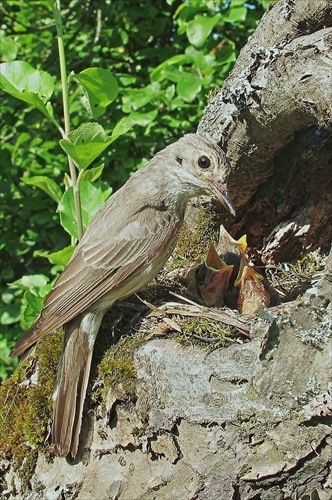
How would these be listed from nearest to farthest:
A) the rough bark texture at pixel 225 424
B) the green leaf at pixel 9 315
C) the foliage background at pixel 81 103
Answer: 1. the rough bark texture at pixel 225 424
2. the foliage background at pixel 81 103
3. the green leaf at pixel 9 315

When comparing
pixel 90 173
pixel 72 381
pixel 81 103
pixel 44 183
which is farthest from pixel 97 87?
pixel 81 103

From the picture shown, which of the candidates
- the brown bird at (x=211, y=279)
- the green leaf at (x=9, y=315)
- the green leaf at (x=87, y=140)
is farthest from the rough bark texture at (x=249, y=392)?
the green leaf at (x=9, y=315)

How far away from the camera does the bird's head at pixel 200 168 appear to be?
3791mm

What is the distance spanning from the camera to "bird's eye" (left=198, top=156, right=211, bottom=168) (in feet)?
12.6

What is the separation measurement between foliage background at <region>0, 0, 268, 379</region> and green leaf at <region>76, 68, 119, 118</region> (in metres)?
1.57

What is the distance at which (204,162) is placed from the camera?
152 inches

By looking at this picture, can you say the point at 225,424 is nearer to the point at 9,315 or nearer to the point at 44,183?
the point at 44,183

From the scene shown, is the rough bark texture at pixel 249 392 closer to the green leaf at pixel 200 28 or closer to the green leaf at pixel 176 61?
the green leaf at pixel 200 28

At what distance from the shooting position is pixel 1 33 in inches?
268

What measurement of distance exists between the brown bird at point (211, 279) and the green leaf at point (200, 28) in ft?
5.04

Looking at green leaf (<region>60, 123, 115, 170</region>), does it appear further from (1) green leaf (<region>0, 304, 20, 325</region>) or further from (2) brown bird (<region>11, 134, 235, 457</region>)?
(1) green leaf (<region>0, 304, 20, 325</region>)

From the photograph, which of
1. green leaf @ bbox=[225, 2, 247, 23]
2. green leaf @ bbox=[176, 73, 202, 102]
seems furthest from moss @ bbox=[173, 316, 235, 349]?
green leaf @ bbox=[225, 2, 247, 23]

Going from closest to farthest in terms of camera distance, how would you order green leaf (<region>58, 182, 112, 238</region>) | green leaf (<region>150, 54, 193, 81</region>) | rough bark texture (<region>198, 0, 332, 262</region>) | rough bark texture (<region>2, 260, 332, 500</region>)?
rough bark texture (<region>2, 260, 332, 500</region>), rough bark texture (<region>198, 0, 332, 262</region>), green leaf (<region>58, 182, 112, 238</region>), green leaf (<region>150, 54, 193, 81</region>)

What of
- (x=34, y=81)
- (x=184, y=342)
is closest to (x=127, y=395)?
(x=184, y=342)
